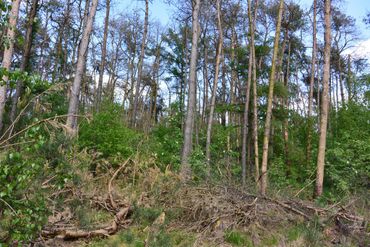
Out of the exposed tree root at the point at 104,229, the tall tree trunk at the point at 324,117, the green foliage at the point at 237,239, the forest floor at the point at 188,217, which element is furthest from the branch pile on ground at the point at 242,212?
the tall tree trunk at the point at 324,117

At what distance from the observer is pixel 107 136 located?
35.1 ft

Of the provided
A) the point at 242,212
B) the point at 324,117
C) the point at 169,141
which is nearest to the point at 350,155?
the point at 324,117

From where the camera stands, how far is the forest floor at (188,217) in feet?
20.1

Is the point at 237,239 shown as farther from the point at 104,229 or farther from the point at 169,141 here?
the point at 169,141

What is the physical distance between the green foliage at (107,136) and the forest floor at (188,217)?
235 centimetres

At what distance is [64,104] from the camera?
17.2m

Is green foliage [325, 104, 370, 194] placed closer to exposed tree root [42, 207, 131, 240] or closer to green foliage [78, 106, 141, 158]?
green foliage [78, 106, 141, 158]

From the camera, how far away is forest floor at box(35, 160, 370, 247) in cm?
612

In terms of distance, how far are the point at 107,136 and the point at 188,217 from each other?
456 cm

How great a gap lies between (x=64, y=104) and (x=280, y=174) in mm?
10539

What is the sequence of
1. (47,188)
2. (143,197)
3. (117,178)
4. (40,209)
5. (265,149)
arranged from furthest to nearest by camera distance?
1. (265,149)
2. (117,178)
3. (143,197)
4. (47,188)
5. (40,209)

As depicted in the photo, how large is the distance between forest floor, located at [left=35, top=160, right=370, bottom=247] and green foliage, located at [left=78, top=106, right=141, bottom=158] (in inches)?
92.5

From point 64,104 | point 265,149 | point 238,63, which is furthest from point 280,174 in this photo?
point 64,104

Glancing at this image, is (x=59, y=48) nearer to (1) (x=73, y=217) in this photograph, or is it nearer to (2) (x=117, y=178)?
(2) (x=117, y=178)
